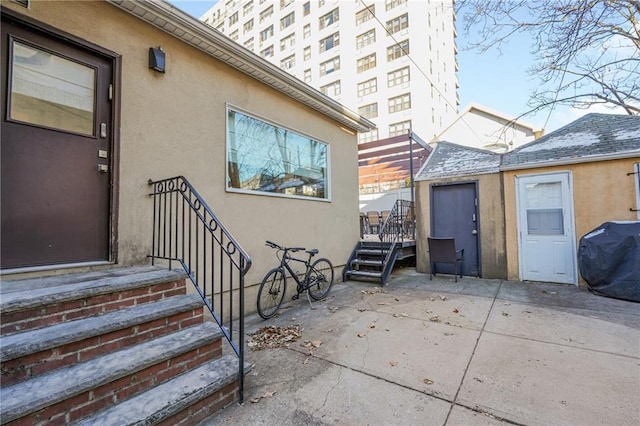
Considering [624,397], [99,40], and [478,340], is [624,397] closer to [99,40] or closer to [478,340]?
[478,340]

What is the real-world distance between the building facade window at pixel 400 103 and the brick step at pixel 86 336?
22.1m

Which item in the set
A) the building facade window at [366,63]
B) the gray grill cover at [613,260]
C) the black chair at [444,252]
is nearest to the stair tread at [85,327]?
the black chair at [444,252]

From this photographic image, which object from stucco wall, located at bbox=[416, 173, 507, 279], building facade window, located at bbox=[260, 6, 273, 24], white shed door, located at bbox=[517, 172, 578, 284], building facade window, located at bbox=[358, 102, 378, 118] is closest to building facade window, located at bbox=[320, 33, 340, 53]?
building facade window, located at bbox=[358, 102, 378, 118]

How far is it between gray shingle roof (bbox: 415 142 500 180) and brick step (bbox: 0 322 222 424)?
6165 millimetres

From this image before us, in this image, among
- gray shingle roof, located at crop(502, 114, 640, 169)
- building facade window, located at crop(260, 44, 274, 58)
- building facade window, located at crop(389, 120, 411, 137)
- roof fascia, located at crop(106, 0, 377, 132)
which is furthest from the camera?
building facade window, located at crop(260, 44, 274, 58)

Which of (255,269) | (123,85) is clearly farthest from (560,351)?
(123,85)

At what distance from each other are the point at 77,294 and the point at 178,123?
7.46 ft

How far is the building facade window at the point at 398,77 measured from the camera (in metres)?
21.2

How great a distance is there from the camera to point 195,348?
2.08 meters

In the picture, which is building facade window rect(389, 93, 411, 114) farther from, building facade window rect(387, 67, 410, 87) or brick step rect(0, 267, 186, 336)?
brick step rect(0, 267, 186, 336)

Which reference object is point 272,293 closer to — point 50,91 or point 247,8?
point 50,91

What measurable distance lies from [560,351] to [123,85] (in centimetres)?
525

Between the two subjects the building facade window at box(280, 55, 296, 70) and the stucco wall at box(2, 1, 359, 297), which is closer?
the stucco wall at box(2, 1, 359, 297)

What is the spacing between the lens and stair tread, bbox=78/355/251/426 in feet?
5.18
